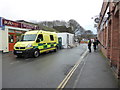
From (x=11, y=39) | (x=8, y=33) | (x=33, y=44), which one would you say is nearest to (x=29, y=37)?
(x=33, y=44)

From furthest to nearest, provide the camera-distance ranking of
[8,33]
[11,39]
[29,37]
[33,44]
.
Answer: [11,39] → [8,33] → [29,37] → [33,44]

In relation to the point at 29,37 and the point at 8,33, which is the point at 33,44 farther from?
the point at 8,33

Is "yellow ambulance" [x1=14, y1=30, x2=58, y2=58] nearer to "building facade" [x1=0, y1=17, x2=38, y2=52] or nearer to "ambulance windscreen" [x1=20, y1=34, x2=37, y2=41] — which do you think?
"ambulance windscreen" [x1=20, y1=34, x2=37, y2=41]

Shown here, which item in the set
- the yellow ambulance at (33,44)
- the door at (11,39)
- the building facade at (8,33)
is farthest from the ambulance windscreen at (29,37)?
the door at (11,39)

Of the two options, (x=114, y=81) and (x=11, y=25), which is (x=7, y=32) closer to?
(x=11, y=25)

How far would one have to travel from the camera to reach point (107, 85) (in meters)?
4.41

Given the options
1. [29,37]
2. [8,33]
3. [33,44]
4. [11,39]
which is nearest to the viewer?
[33,44]

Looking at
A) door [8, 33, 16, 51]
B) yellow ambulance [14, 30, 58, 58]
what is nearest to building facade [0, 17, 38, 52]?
door [8, 33, 16, 51]

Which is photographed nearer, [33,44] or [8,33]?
[33,44]

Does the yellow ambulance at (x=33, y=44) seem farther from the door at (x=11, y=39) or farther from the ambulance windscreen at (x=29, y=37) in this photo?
the door at (x=11, y=39)

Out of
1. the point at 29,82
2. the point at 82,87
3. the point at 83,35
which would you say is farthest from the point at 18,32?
the point at 83,35

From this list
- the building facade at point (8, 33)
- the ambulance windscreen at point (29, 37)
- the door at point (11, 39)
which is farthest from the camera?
the door at point (11, 39)

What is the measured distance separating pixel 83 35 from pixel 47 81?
231ft

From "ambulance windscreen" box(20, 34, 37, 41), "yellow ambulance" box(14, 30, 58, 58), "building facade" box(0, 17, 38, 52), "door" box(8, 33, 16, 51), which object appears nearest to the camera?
"yellow ambulance" box(14, 30, 58, 58)
